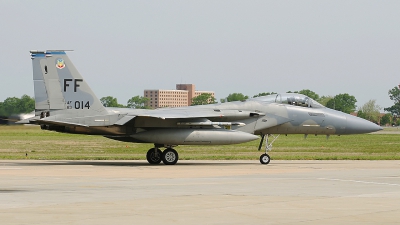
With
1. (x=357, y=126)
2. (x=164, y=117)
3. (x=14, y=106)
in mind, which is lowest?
(x=357, y=126)

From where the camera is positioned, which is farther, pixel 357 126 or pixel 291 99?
pixel 357 126

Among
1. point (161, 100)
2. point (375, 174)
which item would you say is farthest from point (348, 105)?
point (375, 174)

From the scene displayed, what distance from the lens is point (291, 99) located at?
28.6 meters

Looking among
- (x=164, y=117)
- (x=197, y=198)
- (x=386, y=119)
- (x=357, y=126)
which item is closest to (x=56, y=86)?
(x=164, y=117)

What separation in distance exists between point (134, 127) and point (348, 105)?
93.4 m

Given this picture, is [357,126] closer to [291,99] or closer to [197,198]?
[291,99]

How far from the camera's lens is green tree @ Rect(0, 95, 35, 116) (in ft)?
98.9

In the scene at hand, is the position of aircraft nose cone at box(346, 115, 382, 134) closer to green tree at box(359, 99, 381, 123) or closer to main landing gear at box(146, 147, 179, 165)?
main landing gear at box(146, 147, 179, 165)

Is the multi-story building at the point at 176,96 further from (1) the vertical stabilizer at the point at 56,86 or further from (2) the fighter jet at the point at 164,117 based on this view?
(1) the vertical stabilizer at the point at 56,86

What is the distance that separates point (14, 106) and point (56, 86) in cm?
565

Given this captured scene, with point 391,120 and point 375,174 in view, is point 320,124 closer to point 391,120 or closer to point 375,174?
point 375,174

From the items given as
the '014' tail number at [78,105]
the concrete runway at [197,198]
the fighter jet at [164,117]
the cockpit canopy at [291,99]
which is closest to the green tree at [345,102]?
the cockpit canopy at [291,99]

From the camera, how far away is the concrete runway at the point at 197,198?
36.0 feet

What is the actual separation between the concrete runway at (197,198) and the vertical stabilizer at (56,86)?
4855 millimetres
